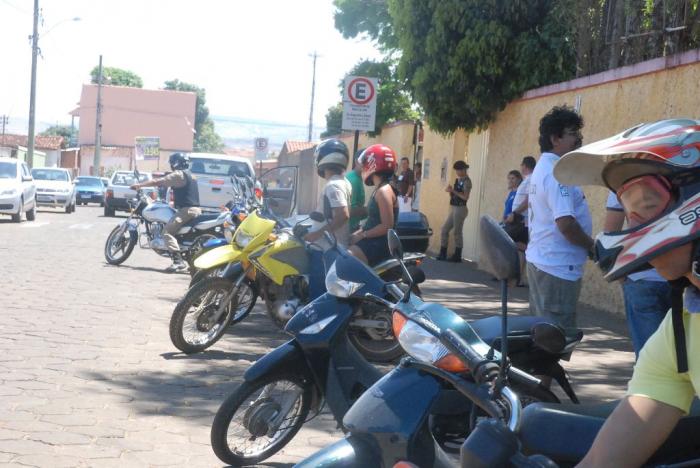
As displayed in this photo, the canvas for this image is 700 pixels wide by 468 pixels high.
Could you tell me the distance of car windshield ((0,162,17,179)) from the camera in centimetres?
2442

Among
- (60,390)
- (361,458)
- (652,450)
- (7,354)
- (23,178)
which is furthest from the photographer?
(23,178)

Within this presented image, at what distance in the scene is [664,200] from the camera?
7.73ft

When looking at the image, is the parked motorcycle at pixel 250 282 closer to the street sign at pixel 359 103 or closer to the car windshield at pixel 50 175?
the street sign at pixel 359 103

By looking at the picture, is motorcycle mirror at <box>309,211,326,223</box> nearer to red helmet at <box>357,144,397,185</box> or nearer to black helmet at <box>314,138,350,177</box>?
red helmet at <box>357,144,397,185</box>

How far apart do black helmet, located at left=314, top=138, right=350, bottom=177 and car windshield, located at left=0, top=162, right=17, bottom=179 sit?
1770cm

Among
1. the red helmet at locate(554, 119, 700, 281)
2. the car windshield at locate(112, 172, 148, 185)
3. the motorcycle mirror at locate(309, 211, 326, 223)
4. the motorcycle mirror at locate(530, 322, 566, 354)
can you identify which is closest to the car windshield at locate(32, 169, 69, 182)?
the car windshield at locate(112, 172, 148, 185)

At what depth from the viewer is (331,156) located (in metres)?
8.39

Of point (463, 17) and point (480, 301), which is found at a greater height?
point (463, 17)

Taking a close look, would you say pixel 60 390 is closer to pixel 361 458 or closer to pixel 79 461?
pixel 79 461

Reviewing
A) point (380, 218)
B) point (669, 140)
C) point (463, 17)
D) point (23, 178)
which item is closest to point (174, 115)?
point (23, 178)

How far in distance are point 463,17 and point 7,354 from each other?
436 inches

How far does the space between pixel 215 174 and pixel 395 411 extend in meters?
17.6

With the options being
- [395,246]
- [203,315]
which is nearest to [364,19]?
[203,315]

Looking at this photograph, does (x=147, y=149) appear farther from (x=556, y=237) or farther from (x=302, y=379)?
(x=302, y=379)
